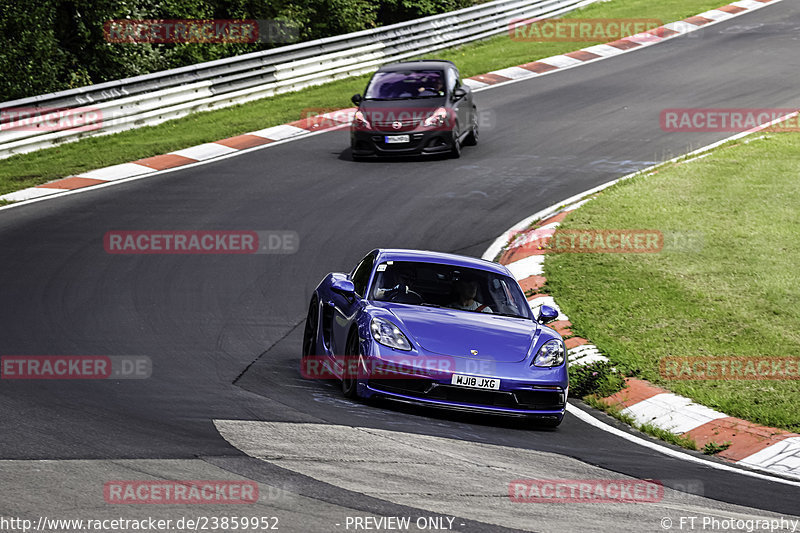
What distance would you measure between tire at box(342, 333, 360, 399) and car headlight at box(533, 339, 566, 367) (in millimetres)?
1468

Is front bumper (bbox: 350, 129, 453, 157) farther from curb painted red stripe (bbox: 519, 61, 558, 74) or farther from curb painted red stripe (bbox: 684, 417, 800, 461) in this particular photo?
curb painted red stripe (bbox: 684, 417, 800, 461)

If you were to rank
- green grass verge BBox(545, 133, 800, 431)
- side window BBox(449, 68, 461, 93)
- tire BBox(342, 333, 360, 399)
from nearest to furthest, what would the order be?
tire BBox(342, 333, 360, 399) → green grass verge BBox(545, 133, 800, 431) → side window BBox(449, 68, 461, 93)

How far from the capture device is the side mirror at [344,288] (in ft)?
31.4

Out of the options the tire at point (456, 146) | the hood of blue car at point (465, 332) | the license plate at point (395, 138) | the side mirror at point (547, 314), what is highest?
the hood of blue car at point (465, 332)

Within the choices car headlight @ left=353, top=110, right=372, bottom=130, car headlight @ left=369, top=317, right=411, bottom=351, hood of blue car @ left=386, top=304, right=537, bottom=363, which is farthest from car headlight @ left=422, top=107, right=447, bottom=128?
car headlight @ left=369, top=317, right=411, bottom=351

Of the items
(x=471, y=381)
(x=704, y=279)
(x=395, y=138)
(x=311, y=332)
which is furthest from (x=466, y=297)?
(x=395, y=138)

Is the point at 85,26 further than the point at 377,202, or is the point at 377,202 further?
the point at 85,26

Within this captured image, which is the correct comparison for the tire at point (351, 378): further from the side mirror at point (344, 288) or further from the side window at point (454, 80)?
the side window at point (454, 80)

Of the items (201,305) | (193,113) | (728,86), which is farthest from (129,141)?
(728,86)

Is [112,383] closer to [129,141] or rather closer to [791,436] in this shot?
[791,436]

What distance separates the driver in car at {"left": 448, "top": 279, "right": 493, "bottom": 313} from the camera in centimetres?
989

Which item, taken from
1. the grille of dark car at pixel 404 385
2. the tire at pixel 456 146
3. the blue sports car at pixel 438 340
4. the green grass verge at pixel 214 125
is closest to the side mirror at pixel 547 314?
the blue sports car at pixel 438 340

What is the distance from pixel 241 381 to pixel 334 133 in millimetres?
13952

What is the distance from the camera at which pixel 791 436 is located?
892 centimetres
